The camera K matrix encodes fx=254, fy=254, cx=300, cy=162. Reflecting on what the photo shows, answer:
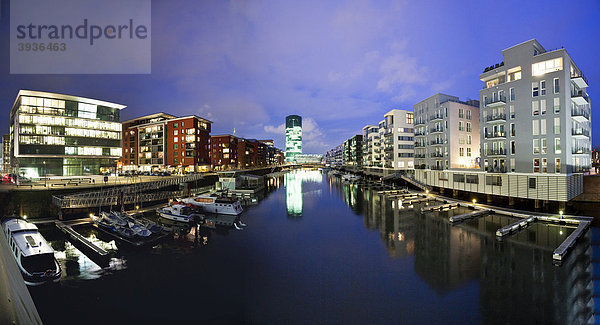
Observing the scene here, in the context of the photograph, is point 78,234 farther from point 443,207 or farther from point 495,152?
point 495,152

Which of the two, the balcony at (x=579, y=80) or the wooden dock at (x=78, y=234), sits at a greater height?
the balcony at (x=579, y=80)

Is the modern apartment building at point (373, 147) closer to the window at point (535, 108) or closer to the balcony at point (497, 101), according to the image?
the balcony at point (497, 101)

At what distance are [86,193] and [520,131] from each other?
6998 cm

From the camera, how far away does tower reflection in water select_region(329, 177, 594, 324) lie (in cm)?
1600

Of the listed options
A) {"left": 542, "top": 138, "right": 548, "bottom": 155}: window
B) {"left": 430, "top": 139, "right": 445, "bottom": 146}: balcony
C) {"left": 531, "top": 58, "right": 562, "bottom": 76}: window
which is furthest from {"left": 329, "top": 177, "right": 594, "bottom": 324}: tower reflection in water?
{"left": 430, "top": 139, "right": 445, "bottom": 146}: balcony

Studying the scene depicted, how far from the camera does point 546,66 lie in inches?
1512

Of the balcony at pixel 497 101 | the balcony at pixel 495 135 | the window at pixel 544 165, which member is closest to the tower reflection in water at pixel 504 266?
the window at pixel 544 165

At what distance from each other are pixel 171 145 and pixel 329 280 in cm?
9196

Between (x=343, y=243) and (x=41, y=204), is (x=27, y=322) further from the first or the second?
(x=41, y=204)

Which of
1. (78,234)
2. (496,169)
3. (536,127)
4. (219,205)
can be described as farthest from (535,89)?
(78,234)

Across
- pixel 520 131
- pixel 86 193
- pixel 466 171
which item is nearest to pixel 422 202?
pixel 466 171

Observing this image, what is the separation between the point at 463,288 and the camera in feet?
60.7

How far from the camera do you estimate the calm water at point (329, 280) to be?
16.0 m

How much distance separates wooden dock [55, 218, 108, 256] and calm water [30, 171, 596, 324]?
42.2 inches
